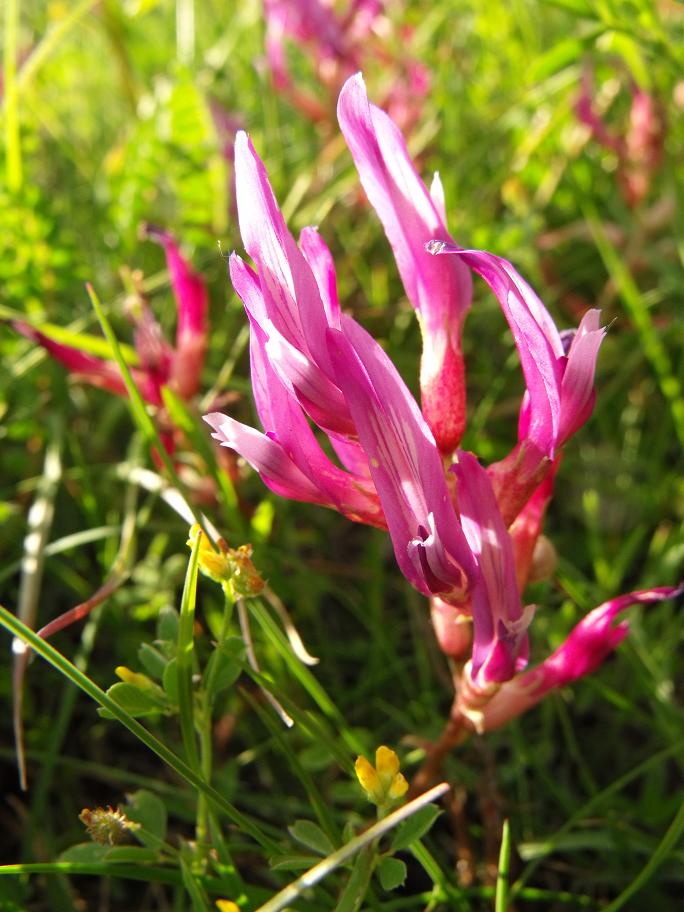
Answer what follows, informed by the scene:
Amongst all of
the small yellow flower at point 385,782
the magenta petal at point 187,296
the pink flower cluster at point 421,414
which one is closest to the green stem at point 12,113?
the magenta petal at point 187,296

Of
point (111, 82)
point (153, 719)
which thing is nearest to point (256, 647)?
point (153, 719)

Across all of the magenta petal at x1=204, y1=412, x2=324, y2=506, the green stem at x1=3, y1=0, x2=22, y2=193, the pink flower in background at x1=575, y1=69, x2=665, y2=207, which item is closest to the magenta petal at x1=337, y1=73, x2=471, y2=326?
the magenta petal at x1=204, y1=412, x2=324, y2=506

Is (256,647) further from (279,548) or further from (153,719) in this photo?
(279,548)

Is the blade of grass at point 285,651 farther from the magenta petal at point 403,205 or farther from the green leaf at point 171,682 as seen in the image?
the magenta petal at point 403,205

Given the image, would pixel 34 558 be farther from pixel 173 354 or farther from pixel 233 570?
pixel 233 570

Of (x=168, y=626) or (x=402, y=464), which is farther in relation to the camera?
(x=168, y=626)

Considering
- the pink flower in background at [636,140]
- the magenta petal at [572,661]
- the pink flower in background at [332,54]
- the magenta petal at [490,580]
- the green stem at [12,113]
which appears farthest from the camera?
the pink flower in background at [332,54]

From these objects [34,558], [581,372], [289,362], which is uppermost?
[289,362]

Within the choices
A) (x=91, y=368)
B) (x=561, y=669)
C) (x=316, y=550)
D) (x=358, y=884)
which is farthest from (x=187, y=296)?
(x=358, y=884)
